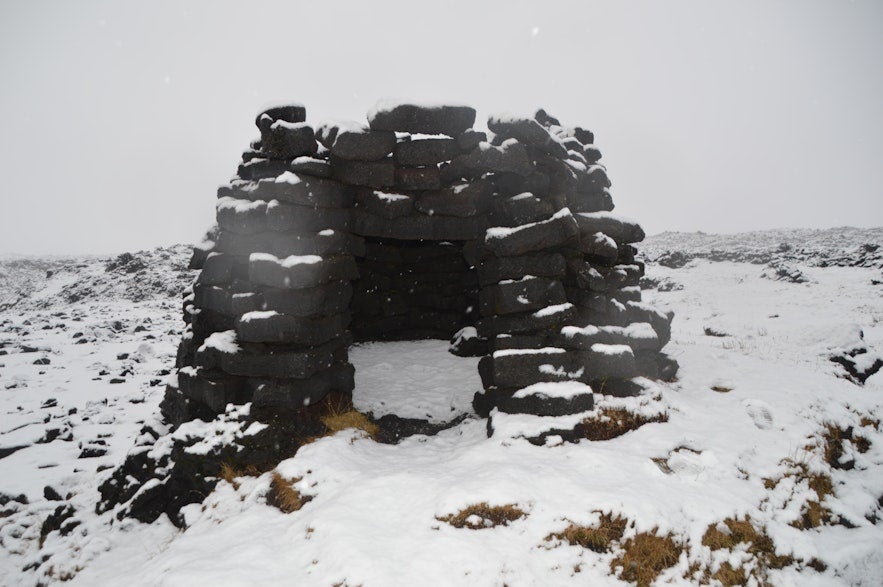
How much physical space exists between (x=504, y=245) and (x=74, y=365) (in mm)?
14452

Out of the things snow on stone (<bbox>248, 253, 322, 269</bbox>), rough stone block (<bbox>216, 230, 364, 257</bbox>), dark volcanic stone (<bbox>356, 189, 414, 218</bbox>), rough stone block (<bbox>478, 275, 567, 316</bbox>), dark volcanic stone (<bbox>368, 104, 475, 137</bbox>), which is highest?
dark volcanic stone (<bbox>368, 104, 475, 137</bbox>)

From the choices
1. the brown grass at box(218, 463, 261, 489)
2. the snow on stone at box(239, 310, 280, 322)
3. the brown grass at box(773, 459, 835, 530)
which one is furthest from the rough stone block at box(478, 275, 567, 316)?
the brown grass at box(218, 463, 261, 489)

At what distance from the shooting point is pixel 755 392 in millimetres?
6910

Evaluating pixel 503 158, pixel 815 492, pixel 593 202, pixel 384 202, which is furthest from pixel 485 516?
pixel 593 202

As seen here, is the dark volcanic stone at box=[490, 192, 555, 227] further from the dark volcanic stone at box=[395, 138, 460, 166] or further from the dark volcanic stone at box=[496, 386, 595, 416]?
the dark volcanic stone at box=[496, 386, 595, 416]

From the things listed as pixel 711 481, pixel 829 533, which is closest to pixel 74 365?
pixel 711 481

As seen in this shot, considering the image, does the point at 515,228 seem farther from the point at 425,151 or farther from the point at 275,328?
the point at 275,328

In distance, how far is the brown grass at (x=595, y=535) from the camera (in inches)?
153

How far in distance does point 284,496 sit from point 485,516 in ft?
7.24

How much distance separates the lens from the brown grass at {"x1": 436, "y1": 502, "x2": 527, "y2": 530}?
13.3 ft

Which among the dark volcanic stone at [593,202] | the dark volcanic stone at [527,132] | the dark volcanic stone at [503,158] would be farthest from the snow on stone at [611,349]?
the dark volcanic stone at [527,132]

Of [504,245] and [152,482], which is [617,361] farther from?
[152,482]

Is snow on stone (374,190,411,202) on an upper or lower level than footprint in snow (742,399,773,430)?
upper

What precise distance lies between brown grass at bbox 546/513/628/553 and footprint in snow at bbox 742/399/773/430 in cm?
318
